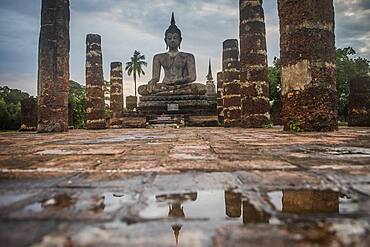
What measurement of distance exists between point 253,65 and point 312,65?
3.70 metres

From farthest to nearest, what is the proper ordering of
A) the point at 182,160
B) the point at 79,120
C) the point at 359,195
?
the point at 79,120
the point at 182,160
the point at 359,195

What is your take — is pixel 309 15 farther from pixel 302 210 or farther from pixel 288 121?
pixel 302 210

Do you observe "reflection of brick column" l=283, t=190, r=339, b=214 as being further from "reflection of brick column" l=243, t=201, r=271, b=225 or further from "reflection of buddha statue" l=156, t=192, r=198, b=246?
"reflection of buddha statue" l=156, t=192, r=198, b=246

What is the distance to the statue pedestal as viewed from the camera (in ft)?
39.8

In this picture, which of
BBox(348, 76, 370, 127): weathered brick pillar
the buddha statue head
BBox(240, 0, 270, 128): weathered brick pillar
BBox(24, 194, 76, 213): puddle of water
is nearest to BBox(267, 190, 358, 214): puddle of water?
BBox(24, 194, 76, 213): puddle of water

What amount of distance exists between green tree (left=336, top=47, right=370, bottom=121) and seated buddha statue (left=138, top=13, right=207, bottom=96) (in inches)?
410

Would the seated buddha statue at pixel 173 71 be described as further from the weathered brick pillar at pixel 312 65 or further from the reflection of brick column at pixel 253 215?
the reflection of brick column at pixel 253 215

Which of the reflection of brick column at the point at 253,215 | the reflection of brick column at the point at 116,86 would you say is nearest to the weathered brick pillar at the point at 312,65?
the reflection of brick column at the point at 253,215

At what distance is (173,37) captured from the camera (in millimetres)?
14258

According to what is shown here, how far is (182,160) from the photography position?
173 cm

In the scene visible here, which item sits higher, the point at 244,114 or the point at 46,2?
the point at 46,2

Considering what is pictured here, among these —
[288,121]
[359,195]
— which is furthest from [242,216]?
[288,121]

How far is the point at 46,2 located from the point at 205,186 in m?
7.32

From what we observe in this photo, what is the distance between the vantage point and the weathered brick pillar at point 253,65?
8.61 metres
